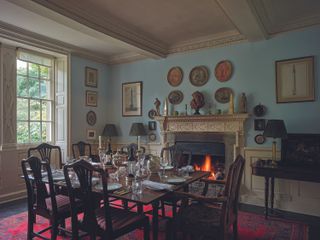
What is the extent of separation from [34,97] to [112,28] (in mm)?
2144

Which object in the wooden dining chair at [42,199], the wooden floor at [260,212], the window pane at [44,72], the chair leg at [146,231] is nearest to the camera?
the chair leg at [146,231]

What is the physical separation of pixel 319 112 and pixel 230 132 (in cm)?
128

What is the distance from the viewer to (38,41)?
4.18 m

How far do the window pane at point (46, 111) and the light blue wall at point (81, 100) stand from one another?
471 mm

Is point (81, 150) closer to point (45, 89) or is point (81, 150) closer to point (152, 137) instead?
point (152, 137)

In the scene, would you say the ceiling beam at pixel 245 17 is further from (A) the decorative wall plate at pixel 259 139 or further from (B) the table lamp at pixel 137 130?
(B) the table lamp at pixel 137 130

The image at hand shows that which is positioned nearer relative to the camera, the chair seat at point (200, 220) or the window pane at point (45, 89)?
the chair seat at point (200, 220)

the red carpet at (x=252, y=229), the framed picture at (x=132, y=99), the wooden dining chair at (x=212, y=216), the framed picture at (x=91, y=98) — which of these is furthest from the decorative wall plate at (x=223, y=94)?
the framed picture at (x=91, y=98)

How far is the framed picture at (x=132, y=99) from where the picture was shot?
204 inches

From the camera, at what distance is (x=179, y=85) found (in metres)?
4.68

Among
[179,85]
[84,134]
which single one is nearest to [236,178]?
[179,85]

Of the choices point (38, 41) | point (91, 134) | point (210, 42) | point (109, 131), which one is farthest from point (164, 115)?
point (38, 41)

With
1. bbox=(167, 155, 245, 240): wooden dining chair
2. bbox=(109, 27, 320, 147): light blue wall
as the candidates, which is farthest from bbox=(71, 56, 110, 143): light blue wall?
bbox=(167, 155, 245, 240): wooden dining chair

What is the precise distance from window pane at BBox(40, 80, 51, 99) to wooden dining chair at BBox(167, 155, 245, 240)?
372 cm
